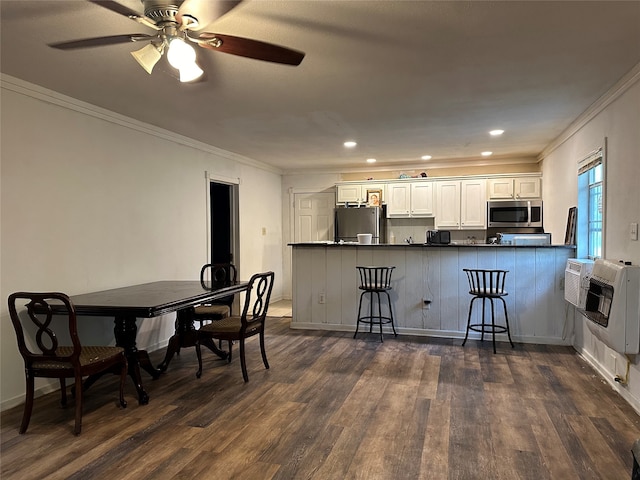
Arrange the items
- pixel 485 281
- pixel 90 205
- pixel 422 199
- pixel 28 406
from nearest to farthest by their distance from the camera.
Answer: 1. pixel 28 406
2. pixel 90 205
3. pixel 485 281
4. pixel 422 199

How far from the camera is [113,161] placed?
406 centimetres

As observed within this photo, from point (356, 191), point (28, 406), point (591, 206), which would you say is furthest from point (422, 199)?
point (28, 406)

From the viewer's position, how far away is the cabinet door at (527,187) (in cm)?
638

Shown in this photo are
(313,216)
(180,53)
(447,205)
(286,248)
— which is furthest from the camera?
(286,248)

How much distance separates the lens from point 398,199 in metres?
7.03

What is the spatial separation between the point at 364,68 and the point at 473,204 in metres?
4.32

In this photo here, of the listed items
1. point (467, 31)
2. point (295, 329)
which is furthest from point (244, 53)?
point (295, 329)

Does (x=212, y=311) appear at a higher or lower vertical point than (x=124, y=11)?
lower

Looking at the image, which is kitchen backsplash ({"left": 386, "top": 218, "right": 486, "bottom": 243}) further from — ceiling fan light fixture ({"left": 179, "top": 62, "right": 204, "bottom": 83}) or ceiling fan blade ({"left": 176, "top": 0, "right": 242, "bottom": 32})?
ceiling fan blade ({"left": 176, "top": 0, "right": 242, "bottom": 32})

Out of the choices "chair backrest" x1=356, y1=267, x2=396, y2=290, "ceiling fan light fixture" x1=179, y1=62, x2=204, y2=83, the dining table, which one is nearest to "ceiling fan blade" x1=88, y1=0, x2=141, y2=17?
"ceiling fan light fixture" x1=179, y1=62, x2=204, y2=83

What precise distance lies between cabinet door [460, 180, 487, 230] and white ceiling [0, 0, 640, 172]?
63.1 inches

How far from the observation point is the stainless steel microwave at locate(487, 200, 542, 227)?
6.25 meters

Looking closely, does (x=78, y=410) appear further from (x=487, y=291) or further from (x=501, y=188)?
(x=501, y=188)

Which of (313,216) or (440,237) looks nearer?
(440,237)
